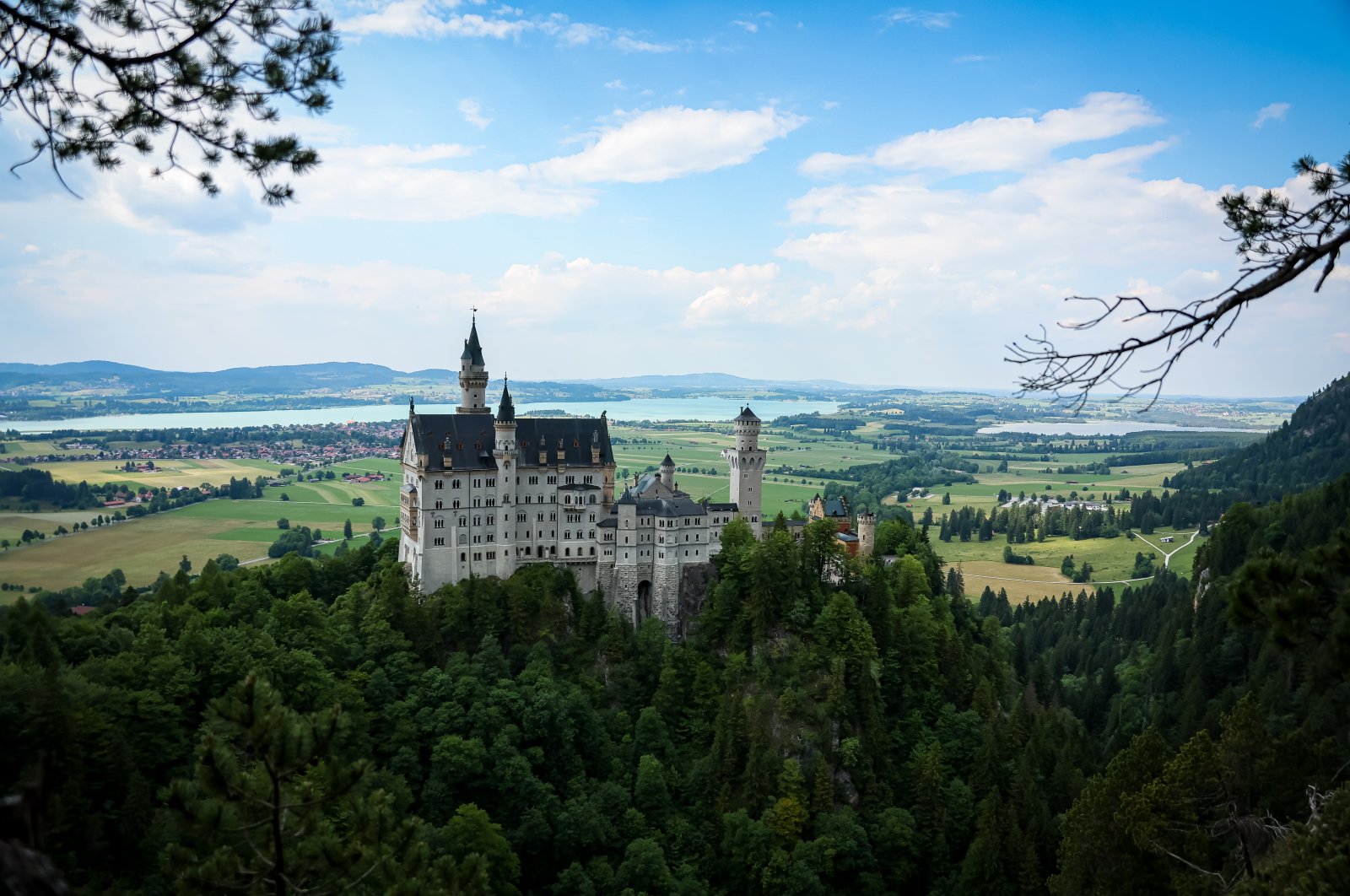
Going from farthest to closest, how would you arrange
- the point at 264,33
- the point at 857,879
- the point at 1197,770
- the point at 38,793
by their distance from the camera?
the point at 857,879 < the point at 1197,770 < the point at 264,33 < the point at 38,793

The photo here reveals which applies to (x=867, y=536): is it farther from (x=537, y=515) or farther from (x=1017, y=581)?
(x=1017, y=581)

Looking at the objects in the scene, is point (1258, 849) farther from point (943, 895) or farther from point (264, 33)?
point (264, 33)

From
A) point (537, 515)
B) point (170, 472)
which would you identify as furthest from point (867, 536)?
point (170, 472)

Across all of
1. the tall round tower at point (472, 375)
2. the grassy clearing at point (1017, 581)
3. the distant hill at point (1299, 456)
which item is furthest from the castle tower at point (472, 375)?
the distant hill at point (1299, 456)

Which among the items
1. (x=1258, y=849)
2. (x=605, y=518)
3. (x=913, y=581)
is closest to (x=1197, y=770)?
(x=1258, y=849)

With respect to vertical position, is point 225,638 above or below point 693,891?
above

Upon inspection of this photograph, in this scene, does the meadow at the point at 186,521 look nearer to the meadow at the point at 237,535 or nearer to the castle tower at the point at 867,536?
the meadow at the point at 237,535
